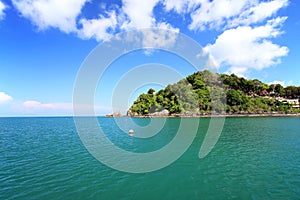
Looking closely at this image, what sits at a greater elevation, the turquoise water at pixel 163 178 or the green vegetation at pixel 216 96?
the green vegetation at pixel 216 96

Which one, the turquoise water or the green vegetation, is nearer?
the turquoise water

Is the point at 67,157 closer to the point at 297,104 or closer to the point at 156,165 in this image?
the point at 156,165

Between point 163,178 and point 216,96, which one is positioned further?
point 216,96

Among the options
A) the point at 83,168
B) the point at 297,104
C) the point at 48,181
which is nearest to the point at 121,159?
the point at 83,168

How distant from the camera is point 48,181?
14141mm

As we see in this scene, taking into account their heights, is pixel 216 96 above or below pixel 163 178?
above

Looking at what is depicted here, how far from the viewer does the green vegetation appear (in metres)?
122

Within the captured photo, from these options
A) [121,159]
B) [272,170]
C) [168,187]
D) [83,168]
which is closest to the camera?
[168,187]

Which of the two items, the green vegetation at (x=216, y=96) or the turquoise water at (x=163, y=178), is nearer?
the turquoise water at (x=163, y=178)

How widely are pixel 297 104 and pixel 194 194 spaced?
163 meters

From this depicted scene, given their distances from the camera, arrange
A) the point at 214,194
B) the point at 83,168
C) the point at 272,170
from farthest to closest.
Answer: the point at 83,168 < the point at 272,170 < the point at 214,194

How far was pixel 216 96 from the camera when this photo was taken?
396 ft

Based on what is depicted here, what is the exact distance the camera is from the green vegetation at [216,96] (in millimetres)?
121875

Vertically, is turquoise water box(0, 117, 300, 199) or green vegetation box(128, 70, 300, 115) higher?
green vegetation box(128, 70, 300, 115)
